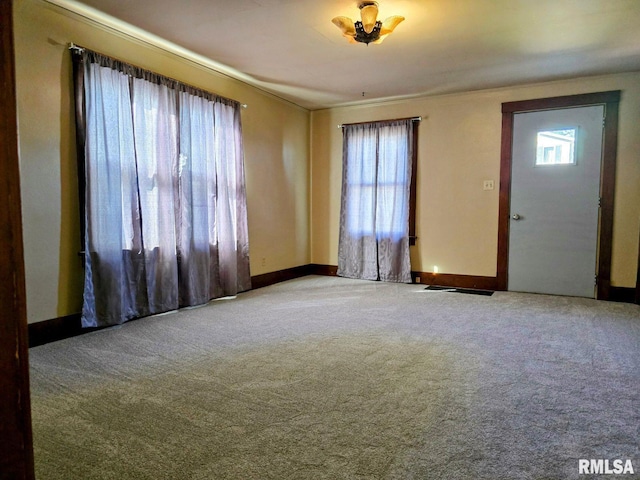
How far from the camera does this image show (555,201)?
4730 mm

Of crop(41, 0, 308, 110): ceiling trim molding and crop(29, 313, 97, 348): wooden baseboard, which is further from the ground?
crop(41, 0, 308, 110): ceiling trim molding

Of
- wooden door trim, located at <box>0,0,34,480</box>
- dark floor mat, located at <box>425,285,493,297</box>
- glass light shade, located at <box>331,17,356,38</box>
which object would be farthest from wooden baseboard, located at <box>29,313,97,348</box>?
dark floor mat, located at <box>425,285,493,297</box>

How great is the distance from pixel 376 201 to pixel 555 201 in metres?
2.24

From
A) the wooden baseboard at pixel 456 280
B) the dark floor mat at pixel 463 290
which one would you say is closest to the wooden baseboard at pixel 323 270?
the wooden baseboard at pixel 456 280

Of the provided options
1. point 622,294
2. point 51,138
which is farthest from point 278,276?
point 622,294

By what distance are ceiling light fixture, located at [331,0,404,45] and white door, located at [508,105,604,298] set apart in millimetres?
2675

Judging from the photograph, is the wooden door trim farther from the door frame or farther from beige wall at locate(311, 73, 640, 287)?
the door frame

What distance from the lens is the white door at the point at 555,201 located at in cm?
457

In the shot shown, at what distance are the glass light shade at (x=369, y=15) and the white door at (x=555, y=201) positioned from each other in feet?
9.34

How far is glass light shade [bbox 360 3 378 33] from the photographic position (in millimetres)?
2881

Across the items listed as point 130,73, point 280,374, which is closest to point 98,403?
point 280,374

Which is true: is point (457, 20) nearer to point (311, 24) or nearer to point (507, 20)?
point (507, 20)

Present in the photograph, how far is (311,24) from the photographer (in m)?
3.26

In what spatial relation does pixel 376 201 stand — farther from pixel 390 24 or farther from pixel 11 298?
pixel 11 298
